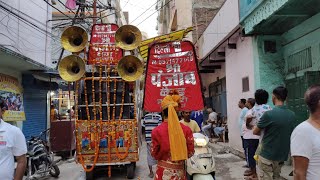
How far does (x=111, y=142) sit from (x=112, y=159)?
371 millimetres

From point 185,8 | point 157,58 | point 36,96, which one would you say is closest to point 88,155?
point 157,58

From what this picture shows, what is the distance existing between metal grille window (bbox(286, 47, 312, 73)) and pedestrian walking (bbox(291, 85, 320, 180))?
15.7ft

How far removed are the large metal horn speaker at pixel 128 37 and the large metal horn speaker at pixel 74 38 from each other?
2.41 ft

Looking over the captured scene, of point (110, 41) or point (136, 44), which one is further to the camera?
point (110, 41)

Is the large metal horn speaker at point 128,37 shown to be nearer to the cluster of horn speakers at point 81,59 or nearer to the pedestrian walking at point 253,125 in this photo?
the cluster of horn speakers at point 81,59

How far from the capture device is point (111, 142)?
7.19 m

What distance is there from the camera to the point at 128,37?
7.48 m

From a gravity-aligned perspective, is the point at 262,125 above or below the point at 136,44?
below

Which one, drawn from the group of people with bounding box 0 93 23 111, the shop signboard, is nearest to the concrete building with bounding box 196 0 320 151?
the shop signboard

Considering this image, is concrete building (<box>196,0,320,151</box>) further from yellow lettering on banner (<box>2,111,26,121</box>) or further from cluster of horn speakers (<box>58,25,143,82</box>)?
yellow lettering on banner (<box>2,111,26,121</box>)

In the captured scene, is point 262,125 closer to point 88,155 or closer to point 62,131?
point 88,155

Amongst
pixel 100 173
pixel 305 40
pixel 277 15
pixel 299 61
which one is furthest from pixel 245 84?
pixel 100 173

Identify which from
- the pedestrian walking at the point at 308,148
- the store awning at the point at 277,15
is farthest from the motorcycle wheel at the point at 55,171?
the pedestrian walking at the point at 308,148

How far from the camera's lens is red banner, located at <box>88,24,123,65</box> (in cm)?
778
